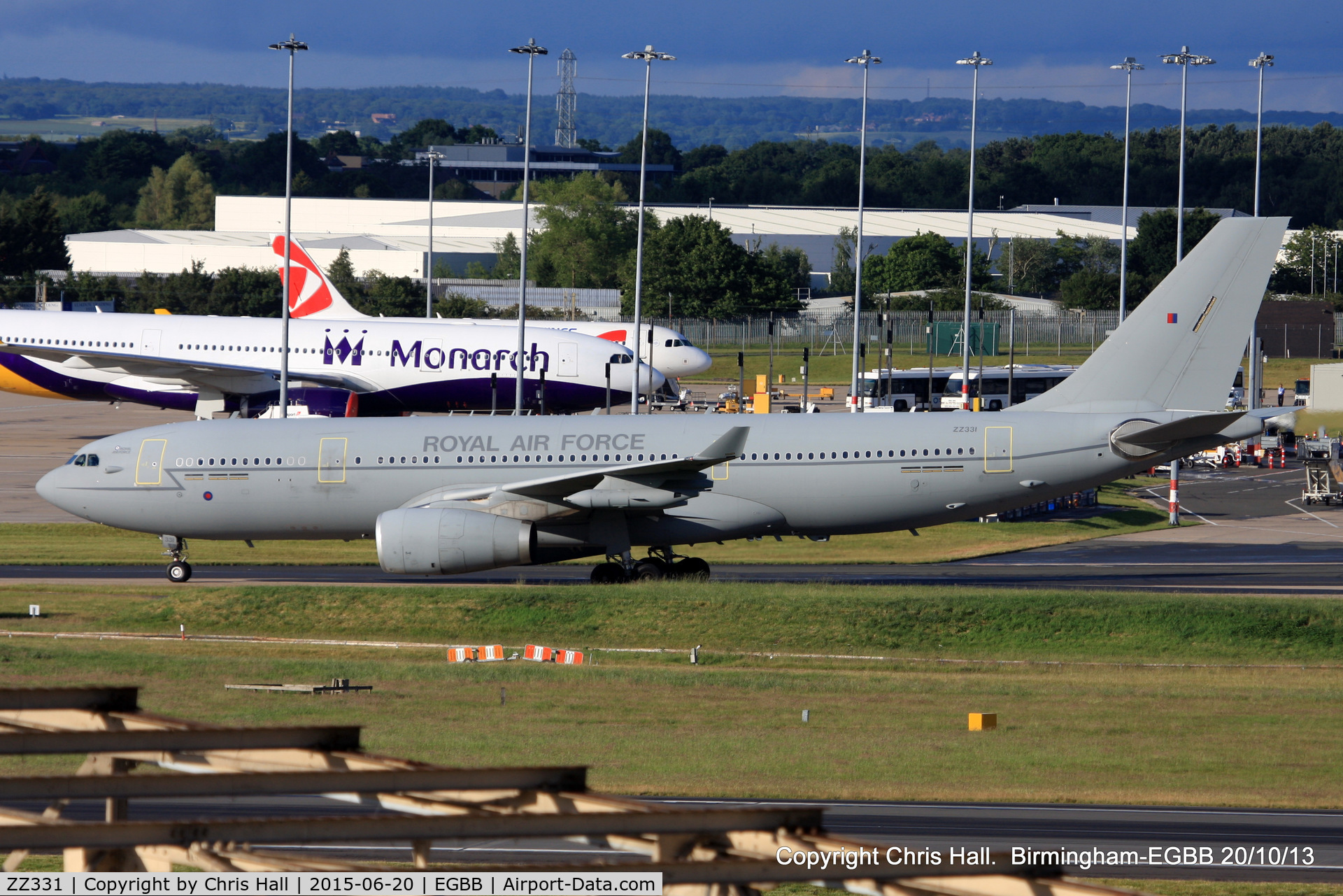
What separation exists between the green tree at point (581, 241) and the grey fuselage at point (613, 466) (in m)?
110

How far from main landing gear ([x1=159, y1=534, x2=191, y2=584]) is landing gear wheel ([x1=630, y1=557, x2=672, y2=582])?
35.9 feet

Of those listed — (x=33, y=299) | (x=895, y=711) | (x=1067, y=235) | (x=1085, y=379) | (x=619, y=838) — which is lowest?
(x=895, y=711)

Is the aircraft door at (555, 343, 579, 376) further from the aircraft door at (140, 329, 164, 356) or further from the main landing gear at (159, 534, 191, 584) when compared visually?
the main landing gear at (159, 534, 191, 584)

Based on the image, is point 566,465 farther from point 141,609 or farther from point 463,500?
point 141,609

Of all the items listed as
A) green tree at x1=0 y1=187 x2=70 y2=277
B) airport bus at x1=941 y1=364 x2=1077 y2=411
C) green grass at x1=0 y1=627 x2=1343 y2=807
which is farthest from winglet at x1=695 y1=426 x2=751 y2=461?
green tree at x1=0 y1=187 x2=70 y2=277

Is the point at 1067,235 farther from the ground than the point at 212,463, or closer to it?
farther from the ground

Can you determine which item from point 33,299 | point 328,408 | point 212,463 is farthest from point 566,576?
point 33,299

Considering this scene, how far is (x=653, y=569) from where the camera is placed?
106 feet

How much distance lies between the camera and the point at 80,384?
197 ft

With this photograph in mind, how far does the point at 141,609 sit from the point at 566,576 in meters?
10.2

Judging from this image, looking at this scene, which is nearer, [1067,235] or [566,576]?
[566,576]

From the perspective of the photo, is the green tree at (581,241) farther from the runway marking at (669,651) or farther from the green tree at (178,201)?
the runway marking at (669,651)

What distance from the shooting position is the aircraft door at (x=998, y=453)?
30359mm

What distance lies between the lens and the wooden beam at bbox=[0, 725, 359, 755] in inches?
279
